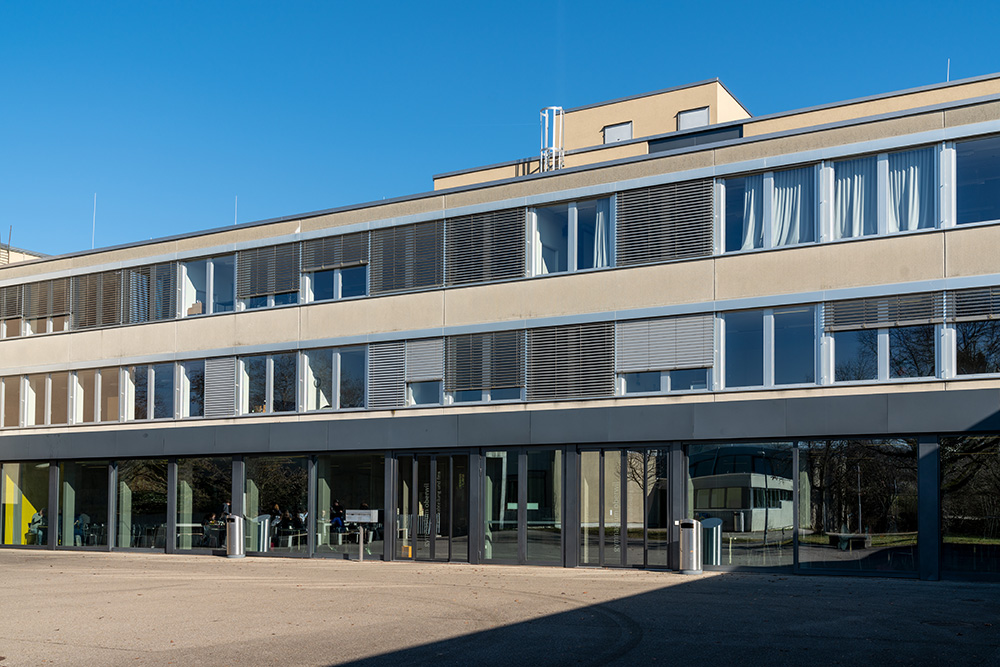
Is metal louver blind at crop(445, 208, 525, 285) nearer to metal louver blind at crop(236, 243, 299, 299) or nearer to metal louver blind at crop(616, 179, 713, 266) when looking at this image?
metal louver blind at crop(616, 179, 713, 266)

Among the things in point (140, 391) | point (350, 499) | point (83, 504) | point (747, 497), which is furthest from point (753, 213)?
point (83, 504)

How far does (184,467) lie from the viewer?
3153cm

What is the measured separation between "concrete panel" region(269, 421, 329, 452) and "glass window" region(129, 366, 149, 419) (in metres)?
5.37

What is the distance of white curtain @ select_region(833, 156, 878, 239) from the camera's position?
72.3ft

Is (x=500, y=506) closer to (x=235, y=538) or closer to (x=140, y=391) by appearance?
(x=235, y=538)

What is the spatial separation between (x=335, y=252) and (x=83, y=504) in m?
12.1

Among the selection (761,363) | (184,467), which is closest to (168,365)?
(184,467)

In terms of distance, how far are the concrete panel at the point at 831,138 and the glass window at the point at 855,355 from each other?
3.94 meters

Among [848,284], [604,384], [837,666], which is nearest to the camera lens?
[837,666]

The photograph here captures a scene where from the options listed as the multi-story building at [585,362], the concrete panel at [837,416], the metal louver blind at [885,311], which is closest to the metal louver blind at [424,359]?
the multi-story building at [585,362]

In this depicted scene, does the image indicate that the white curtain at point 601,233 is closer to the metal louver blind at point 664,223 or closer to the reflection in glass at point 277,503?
the metal louver blind at point 664,223

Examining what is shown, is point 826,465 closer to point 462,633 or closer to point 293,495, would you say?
point 462,633

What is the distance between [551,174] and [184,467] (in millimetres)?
14092

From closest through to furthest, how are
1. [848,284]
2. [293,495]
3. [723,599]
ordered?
[723,599] → [848,284] → [293,495]
